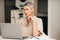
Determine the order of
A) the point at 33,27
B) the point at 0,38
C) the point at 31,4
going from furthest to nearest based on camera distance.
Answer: the point at 31,4 → the point at 33,27 → the point at 0,38

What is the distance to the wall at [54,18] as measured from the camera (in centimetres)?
290

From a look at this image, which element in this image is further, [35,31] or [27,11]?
[27,11]

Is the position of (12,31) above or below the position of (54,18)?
below

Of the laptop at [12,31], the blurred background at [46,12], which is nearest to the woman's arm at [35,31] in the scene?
the laptop at [12,31]

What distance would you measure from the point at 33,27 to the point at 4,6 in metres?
1.06

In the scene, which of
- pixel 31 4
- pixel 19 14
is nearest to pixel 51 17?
pixel 31 4

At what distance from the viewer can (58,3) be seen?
114 inches

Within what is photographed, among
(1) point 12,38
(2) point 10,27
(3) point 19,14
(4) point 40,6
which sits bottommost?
(1) point 12,38

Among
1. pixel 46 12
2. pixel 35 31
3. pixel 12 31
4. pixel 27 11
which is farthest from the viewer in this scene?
pixel 46 12

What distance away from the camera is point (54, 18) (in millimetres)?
2943

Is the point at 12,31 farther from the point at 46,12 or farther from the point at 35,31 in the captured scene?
the point at 46,12

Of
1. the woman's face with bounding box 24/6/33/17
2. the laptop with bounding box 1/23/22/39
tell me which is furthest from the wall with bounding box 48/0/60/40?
the laptop with bounding box 1/23/22/39

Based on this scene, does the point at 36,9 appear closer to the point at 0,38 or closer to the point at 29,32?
the point at 29,32

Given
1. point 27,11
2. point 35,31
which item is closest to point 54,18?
point 27,11
